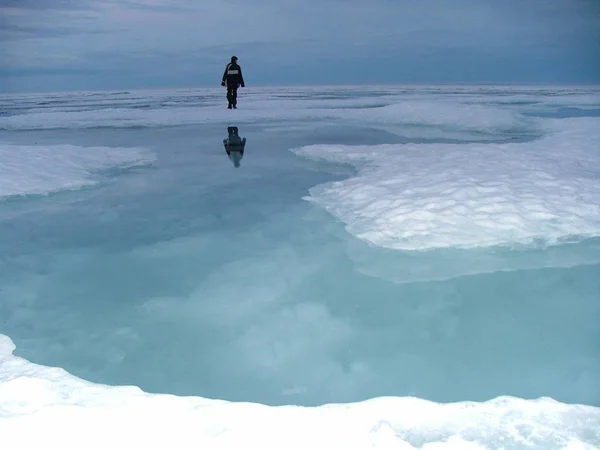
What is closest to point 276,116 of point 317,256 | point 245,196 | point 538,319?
point 245,196

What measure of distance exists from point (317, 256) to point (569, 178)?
3.22 metres

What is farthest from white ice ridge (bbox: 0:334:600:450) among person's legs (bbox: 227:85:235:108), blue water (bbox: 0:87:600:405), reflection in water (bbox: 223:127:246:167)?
person's legs (bbox: 227:85:235:108)

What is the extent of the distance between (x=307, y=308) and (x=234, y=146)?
275 inches

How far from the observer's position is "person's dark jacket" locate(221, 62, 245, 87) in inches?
568

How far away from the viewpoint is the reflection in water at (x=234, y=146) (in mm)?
8305

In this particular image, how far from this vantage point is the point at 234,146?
9594mm

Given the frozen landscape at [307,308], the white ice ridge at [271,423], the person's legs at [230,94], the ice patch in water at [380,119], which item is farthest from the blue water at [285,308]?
the person's legs at [230,94]

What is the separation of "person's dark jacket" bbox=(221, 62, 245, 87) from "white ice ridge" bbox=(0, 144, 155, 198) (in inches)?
263

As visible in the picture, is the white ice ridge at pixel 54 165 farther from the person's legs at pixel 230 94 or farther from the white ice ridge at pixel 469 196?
the person's legs at pixel 230 94

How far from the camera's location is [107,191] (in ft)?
20.1

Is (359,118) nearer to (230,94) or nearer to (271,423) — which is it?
(230,94)

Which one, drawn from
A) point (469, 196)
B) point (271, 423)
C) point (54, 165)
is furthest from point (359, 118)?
point (271, 423)

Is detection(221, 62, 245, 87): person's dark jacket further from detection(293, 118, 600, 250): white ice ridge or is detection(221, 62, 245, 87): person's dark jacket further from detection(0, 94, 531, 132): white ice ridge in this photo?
detection(293, 118, 600, 250): white ice ridge

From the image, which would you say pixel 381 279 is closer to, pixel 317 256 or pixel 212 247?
pixel 317 256
